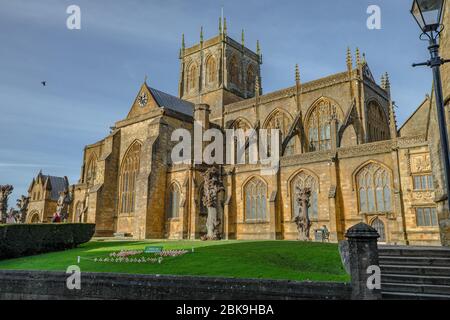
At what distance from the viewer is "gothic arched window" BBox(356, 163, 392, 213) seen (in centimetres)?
2177

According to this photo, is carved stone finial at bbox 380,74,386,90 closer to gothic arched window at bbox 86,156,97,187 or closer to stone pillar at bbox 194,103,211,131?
stone pillar at bbox 194,103,211,131

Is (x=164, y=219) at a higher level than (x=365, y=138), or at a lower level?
lower

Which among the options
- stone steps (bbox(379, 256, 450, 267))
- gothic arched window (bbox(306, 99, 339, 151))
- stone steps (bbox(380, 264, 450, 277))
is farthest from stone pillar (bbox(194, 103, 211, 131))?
stone steps (bbox(380, 264, 450, 277))

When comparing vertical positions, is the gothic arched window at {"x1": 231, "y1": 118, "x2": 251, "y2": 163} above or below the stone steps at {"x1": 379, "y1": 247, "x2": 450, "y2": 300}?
above

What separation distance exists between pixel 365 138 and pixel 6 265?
25.3 metres

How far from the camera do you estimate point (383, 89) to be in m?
32.7

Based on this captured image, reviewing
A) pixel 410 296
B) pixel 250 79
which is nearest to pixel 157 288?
pixel 410 296

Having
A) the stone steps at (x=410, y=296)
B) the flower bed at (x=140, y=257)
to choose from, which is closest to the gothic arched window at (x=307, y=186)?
the flower bed at (x=140, y=257)

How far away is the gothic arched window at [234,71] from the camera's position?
46062 millimetres

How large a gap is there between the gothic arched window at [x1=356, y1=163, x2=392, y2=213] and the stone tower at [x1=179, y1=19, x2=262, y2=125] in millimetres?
22377

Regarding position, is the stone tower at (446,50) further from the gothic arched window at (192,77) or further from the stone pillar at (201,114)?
the gothic arched window at (192,77)

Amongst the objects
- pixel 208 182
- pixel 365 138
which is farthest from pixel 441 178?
pixel 365 138

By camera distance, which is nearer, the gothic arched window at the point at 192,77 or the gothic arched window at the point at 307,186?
the gothic arched window at the point at 307,186
